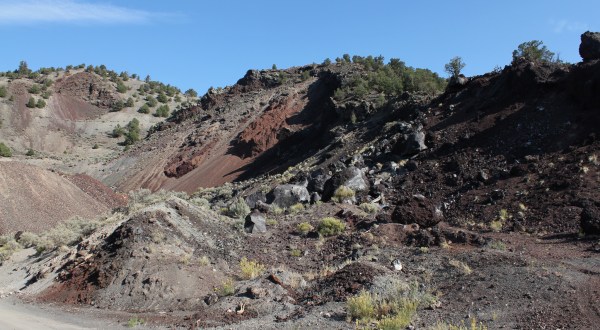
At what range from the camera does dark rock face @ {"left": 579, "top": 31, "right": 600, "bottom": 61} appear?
83.6ft

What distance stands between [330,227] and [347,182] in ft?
18.4

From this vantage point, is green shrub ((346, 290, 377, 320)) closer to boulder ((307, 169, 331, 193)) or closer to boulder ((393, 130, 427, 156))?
boulder ((307, 169, 331, 193))

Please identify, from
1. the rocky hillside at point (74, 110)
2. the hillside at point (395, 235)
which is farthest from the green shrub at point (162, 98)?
the hillside at point (395, 235)

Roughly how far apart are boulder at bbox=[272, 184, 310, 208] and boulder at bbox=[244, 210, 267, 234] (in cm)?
383

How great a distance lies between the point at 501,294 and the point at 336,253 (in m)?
6.21

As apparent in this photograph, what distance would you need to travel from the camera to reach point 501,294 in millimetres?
9875

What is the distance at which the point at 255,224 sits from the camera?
18.0 m

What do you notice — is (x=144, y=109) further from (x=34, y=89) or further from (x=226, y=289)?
(x=226, y=289)

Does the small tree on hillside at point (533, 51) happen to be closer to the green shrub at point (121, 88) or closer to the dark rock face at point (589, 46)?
the dark rock face at point (589, 46)

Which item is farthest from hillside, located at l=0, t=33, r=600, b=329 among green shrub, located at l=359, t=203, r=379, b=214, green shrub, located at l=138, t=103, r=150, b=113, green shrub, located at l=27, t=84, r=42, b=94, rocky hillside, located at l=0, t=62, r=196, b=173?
green shrub, located at l=27, t=84, r=42, b=94

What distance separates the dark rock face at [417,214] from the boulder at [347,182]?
5456 millimetres

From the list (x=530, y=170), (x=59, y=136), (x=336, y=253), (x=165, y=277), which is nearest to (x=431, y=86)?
(x=530, y=170)

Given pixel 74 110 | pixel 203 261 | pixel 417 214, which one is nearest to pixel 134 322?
pixel 203 261

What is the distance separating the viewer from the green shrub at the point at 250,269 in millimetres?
13281
